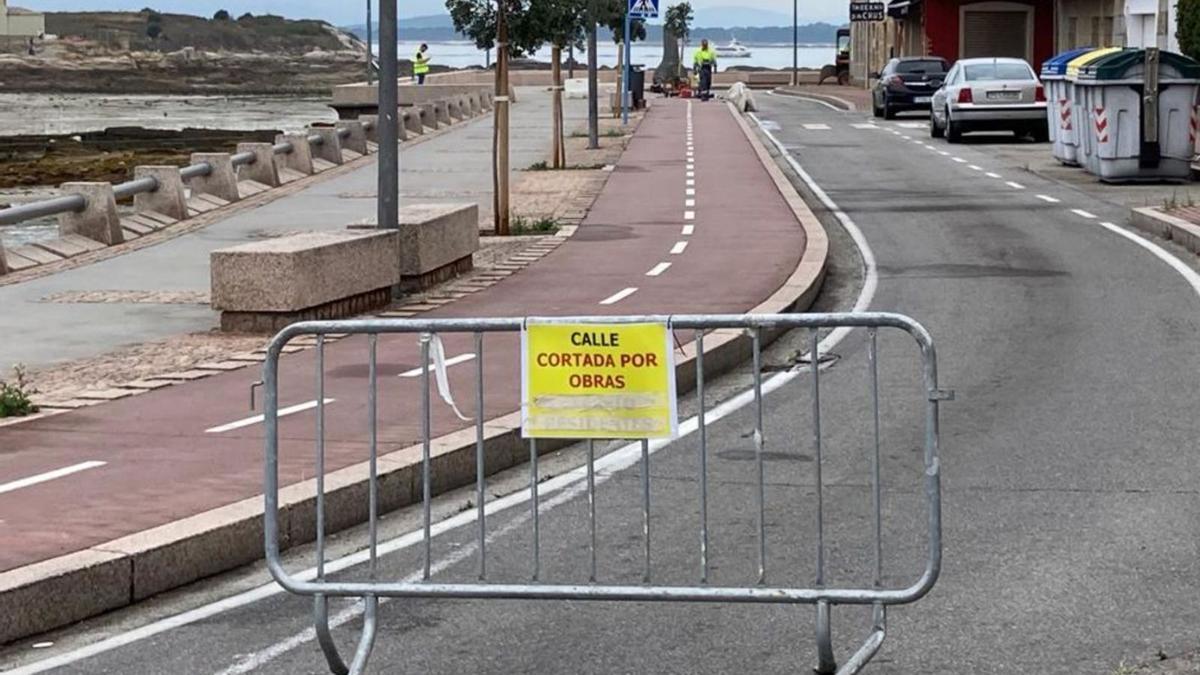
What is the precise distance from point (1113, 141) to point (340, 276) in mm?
16372

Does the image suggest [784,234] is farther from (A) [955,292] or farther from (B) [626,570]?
(B) [626,570]

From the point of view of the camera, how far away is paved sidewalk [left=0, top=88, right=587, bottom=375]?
15.0m

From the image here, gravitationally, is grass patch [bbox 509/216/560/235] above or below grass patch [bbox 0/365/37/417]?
above

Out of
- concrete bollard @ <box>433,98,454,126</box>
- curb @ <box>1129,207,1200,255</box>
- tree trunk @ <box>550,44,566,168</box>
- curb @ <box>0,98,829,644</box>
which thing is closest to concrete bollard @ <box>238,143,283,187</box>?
tree trunk @ <box>550,44,566,168</box>

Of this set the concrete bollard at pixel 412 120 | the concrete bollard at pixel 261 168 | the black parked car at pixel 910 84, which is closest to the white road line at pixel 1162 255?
the concrete bollard at pixel 261 168

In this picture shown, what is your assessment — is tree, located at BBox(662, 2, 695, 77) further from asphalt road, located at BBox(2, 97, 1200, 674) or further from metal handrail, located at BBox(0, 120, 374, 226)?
asphalt road, located at BBox(2, 97, 1200, 674)

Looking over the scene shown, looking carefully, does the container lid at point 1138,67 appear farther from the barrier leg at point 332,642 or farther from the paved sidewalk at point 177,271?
the barrier leg at point 332,642

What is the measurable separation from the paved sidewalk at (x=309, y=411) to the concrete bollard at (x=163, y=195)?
5.43m

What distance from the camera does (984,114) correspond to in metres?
40.1

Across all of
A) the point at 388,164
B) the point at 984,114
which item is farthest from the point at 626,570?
the point at 984,114

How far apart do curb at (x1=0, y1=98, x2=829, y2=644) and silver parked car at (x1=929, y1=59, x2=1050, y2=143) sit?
99.0 feet

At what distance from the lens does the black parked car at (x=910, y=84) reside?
51.8m

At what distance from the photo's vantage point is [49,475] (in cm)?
970

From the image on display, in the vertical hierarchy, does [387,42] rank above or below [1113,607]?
above
